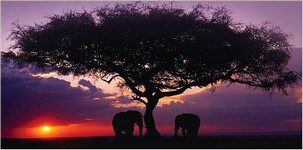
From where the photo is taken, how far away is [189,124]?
32500 mm

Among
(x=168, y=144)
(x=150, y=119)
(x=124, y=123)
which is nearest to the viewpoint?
(x=168, y=144)

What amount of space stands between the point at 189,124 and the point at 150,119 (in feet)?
8.86

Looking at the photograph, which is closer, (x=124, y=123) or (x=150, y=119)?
(x=124, y=123)

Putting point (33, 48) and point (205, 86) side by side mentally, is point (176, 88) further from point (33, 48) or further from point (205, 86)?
point (33, 48)

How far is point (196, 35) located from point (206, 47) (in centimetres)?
108

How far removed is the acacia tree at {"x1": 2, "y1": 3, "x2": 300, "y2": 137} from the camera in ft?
101

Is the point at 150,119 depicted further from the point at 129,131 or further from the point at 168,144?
the point at 168,144

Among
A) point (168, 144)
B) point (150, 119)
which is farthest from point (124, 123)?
point (168, 144)

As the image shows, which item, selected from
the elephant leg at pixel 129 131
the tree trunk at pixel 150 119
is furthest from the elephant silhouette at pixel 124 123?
the tree trunk at pixel 150 119

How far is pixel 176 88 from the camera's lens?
112 ft

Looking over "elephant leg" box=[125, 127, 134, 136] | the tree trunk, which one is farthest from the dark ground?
the tree trunk

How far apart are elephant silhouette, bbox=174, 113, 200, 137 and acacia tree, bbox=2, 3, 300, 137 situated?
184cm

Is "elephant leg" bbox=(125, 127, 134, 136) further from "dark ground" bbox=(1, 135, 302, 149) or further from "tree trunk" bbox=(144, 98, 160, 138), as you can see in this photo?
"dark ground" bbox=(1, 135, 302, 149)

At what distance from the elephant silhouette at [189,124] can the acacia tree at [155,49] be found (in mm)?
1841
